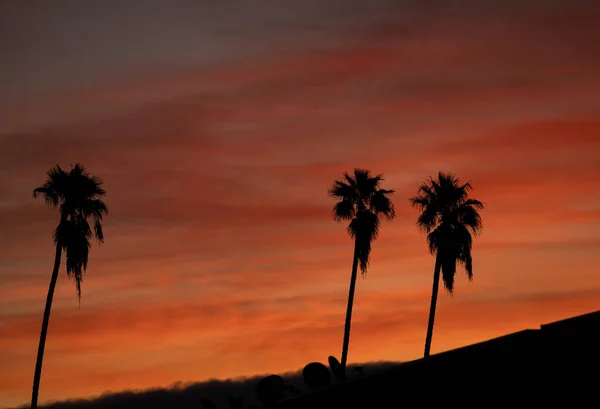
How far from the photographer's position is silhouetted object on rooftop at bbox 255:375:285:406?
45938mm

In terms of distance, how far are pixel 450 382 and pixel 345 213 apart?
42.6 metres

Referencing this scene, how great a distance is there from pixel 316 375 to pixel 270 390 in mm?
2257

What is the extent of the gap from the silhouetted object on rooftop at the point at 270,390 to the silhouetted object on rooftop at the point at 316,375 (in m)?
1.17

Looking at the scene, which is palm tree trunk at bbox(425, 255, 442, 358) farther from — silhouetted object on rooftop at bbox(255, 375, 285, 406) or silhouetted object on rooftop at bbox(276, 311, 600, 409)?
silhouetted object on rooftop at bbox(276, 311, 600, 409)

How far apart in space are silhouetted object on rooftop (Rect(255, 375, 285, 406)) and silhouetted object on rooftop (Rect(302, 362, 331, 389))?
1.17 m

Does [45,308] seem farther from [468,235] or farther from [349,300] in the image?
[468,235]

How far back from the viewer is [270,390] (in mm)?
46094

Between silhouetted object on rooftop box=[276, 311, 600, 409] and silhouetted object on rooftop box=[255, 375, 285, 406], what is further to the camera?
silhouetted object on rooftop box=[255, 375, 285, 406]

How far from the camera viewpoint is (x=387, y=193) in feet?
240

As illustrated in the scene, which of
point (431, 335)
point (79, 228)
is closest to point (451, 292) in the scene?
point (431, 335)

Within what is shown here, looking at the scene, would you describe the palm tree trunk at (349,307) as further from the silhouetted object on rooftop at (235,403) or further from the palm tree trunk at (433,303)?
the silhouetted object on rooftop at (235,403)

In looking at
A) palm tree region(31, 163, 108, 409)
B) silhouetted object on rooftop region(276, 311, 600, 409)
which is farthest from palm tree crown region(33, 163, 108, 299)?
silhouetted object on rooftop region(276, 311, 600, 409)

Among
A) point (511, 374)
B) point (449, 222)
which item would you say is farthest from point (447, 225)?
point (511, 374)

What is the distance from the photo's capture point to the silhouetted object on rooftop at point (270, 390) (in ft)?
151
